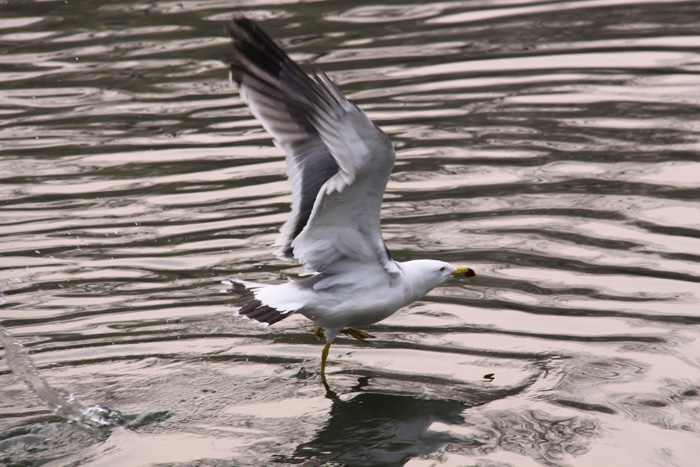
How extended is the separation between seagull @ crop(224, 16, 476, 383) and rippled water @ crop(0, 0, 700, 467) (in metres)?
0.45

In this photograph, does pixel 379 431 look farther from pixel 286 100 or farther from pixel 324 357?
pixel 286 100

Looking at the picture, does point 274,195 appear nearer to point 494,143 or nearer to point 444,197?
point 444,197

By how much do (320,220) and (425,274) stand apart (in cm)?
93

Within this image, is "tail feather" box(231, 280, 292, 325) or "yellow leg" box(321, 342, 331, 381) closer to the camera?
"tail feather" box(231, 280, 292, 325)

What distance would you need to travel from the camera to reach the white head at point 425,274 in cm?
682

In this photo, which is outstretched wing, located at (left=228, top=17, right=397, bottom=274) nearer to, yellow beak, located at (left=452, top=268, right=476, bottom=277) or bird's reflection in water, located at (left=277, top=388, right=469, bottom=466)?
yellow beak, located at (left=452, top=268, right=476, bottom=277)

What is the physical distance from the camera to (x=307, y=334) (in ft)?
24.6

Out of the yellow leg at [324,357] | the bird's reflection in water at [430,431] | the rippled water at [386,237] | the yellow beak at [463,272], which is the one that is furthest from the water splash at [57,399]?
the yellow beak at [463,272]

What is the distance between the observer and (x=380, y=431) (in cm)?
595

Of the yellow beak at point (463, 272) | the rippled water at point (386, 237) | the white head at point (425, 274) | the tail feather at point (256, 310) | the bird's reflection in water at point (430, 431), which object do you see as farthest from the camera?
the yellow beak at point (463, 272)

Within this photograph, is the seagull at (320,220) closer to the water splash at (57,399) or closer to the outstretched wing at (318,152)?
the outstretched wing at (318,152)

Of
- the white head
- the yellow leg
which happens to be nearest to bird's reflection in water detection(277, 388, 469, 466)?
the yellow leg

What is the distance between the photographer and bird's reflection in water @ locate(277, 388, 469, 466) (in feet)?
18.5

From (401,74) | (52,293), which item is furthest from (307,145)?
(401,74)
